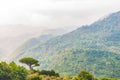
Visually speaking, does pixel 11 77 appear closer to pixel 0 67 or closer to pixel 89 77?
pixel 0 67

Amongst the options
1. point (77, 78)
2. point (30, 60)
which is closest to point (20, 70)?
point (77, 78)

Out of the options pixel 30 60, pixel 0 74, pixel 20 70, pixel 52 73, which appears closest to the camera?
pixel 0 74

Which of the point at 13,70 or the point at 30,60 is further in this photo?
the point at 30,60

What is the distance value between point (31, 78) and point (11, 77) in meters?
7.70

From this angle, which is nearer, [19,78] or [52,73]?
[19,78]

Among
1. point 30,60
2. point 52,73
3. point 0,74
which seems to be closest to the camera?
point 0,74

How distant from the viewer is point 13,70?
106625 mm

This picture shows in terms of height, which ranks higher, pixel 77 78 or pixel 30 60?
pixel 30 60

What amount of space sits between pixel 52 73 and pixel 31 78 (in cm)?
2909

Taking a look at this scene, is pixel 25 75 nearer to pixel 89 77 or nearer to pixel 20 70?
pixel 20 70

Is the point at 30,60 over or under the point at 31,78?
over

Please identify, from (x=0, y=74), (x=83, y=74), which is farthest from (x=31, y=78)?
(x=83, y=74)

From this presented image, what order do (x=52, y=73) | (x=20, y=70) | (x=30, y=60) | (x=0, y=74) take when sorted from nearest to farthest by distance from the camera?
1. (x=0, y=74)
2. (x=20, y=70)
3. (x=52, y=73)
4. (x=30, y=60)

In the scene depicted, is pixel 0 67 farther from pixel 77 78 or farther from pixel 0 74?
pixel 77 78
